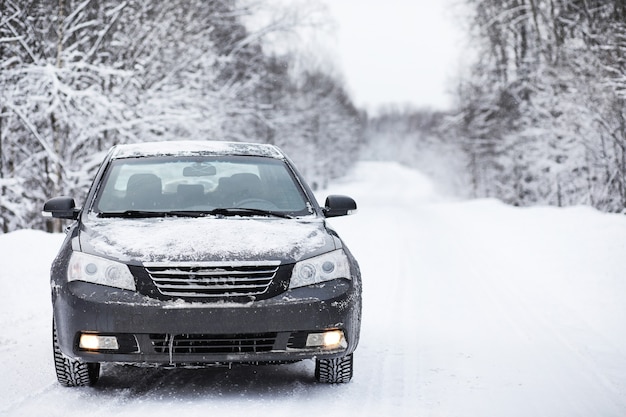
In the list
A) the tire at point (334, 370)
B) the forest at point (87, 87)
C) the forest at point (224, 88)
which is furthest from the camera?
the forest at point (224, 88)

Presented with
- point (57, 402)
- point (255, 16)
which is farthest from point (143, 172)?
point (255, 16)

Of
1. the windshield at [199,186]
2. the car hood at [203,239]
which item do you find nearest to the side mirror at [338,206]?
the windshield at [199,186]

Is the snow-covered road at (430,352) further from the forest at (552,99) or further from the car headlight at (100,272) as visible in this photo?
the forest at (552,99)

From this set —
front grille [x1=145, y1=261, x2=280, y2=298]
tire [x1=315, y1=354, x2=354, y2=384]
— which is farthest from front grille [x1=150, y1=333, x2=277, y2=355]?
tire [x1=315, y1=354, x2=354, y2=384]

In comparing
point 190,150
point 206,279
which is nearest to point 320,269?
point 206,279

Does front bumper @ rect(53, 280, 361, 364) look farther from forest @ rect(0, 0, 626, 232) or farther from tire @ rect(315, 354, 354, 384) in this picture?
forest @ rect(0, 0, 626, 232)

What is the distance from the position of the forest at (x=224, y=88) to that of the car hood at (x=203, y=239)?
9832mm

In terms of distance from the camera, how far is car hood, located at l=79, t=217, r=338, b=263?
424cm

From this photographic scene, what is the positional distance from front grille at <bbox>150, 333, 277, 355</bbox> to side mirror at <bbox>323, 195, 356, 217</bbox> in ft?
5.42

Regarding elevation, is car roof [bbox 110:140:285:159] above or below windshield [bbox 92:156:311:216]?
above

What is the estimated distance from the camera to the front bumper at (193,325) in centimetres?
411

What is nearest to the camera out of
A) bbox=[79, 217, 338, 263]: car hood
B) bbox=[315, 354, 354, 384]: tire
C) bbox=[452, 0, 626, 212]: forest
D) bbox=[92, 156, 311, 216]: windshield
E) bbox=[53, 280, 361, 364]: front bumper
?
bbox=[53, 280, 361, 364]: front bumper

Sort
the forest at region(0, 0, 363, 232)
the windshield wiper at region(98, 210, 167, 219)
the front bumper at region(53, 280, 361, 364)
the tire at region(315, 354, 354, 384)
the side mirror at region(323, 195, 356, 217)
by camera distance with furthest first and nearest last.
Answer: the forest at region(0, 0, 363, 232) → the side mirror at region(323, 195, 356, 217) → the windshield wiper at region(98, 210, 167, 219) → the tire at region(315, 354, 354, 384) → the front bumper at region(53, 280, 361, 364)

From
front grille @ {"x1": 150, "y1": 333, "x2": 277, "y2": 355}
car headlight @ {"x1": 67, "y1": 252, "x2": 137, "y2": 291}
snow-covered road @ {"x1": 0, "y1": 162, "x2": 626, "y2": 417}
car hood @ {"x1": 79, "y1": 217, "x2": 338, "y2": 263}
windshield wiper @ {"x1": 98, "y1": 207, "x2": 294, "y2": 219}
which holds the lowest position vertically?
snow-covered road @ {"x1": 0, "y1": 162, "x2": 626, "y2": 417}
